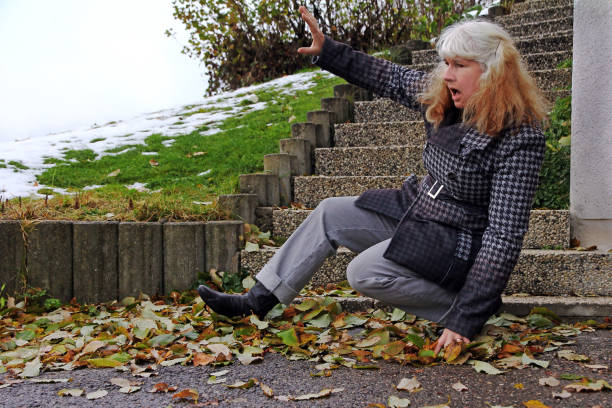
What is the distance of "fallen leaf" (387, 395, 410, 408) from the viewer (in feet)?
5.67

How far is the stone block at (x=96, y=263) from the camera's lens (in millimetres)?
3160

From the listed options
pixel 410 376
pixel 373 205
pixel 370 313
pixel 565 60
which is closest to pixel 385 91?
pixel 373 205

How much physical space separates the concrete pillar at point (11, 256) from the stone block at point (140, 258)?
1.74 feet

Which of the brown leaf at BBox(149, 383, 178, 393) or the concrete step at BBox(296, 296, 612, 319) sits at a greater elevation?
the concrete step at BBox(296, 296, 612, 319)

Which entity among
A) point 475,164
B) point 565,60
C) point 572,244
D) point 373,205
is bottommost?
point 572,244

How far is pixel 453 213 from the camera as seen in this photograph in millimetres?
2201

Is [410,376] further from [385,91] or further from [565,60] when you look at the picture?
[565,60]

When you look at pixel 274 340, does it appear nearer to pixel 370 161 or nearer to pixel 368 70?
pixel 368 70

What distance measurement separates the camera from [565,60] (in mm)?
4668

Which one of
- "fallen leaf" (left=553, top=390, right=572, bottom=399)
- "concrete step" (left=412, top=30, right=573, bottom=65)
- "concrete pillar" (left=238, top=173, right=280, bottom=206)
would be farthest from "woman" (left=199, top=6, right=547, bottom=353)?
"concrete step" (left=412, top=30, right=573, bottom=65)

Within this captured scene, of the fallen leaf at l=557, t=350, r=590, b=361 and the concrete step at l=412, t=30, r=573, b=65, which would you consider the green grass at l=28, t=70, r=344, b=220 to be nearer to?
the concrete step at l=412, t=30, r=573, b=65

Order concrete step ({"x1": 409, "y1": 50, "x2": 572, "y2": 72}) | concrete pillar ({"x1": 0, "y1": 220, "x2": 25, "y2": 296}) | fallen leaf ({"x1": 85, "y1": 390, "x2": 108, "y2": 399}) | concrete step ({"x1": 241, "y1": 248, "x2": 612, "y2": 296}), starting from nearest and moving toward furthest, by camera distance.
A: fallen leaf ({"x1": 85, "y1": 390, "x2": 108, "y2": 399})
concrete step ({"x1": 241, "y1": 248, "x2": 612, "y2": 296})
concrete pillar ({"x1": 0, "y1": 220, "x2": 25, "y2": 296})
concrete step ({"x1": 409, "y1": 50, "x2": 572, "y2": 72})

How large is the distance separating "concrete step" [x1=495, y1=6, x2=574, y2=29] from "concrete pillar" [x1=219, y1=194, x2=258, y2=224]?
13.0ft

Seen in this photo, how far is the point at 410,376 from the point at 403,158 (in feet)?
7.02
